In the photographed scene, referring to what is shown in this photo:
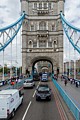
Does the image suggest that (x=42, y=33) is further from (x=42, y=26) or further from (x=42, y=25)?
(x=42, y=25)

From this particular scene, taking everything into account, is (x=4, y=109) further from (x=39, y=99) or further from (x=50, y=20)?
(x=50, y=20)

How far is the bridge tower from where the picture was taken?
60.9 metres

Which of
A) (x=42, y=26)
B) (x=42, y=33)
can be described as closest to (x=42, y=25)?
(x=42, y=26)

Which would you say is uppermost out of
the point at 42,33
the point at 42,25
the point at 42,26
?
the point at 42,25

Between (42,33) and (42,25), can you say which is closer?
(42,33)

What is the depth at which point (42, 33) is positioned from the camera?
60.9 metres

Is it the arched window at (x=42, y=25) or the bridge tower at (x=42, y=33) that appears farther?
the arched window at (x=42, y=25)

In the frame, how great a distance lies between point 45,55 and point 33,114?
47289 millimetres

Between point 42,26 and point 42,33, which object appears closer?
point 42,33

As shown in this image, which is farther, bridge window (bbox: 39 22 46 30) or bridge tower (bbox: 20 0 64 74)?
bridge window (bbox: 39 22 46 30)

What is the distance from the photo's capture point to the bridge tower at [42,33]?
200 feet

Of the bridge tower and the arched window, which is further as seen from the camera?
the arched window

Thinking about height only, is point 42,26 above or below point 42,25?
below

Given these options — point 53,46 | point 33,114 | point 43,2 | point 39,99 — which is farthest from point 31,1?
point 33,114
